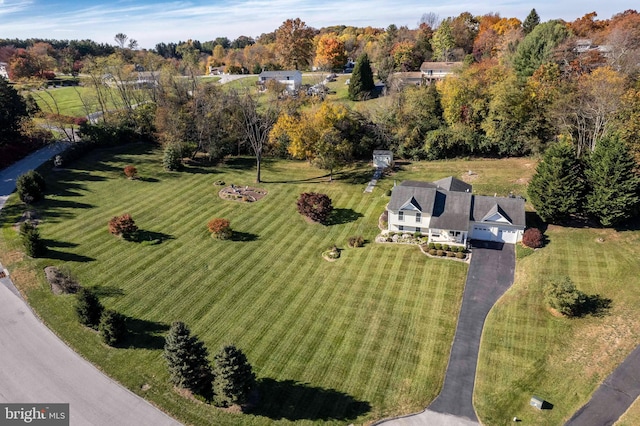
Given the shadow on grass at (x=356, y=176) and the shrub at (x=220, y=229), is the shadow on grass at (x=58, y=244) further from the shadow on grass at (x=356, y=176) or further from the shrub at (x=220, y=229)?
the shadow on grass at (x=356, y=176)

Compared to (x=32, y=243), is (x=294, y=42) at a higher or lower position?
higher

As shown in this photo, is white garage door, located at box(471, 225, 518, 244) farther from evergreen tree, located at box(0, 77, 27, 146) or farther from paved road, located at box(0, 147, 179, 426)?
evergreen tree, located at box(0, 77, 27, 146)

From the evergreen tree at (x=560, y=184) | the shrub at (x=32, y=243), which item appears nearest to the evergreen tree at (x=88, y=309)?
the shrub at (x=32, y=243)

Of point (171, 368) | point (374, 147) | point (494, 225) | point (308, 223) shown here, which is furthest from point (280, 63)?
point (171, 368)

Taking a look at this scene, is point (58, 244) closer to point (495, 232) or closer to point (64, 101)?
point (495, 232)

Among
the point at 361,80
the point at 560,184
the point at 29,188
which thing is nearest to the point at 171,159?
the point at 29,188

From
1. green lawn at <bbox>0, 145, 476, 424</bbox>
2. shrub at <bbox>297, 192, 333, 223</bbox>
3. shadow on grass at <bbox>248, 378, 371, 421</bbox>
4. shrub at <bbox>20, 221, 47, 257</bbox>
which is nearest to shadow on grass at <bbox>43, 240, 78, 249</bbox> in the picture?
green lawn at <bbox>0, 145, 476, 424</bbox>
